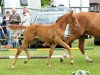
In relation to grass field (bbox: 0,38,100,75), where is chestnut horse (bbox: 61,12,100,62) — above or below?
above

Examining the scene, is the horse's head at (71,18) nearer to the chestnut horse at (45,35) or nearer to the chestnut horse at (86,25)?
the chestnut horse at (45,35)

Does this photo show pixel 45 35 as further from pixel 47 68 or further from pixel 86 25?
pixel 86 25

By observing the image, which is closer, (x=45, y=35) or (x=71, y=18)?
(x=45, y=35)

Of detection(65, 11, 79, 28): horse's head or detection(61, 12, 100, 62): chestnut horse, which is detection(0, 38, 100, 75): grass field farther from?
detection(65, 11, 79, 28): horse's head

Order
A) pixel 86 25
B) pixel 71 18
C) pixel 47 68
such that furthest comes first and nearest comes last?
pixel 86 25
pixel 71 18
pixel 47 68

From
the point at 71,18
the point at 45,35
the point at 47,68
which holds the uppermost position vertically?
the point at 71,18

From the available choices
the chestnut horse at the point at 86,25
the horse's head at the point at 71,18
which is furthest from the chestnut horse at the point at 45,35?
the chestnut horse at the point at 86,25

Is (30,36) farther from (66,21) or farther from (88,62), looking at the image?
(88,62)

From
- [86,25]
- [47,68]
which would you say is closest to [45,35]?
[47,68]

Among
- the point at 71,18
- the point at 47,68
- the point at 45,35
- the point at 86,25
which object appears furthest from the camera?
the point at 86,25

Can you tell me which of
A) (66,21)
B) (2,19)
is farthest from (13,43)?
(66,21)

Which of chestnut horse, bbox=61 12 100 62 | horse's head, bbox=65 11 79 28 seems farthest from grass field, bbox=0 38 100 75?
horse's head, bbox=65 11 79 28

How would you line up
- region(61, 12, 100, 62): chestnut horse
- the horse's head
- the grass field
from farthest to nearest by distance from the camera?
region(61, 12, 100, 62): chestnut horse < the horse's head < the grass field

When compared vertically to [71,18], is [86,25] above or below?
below
